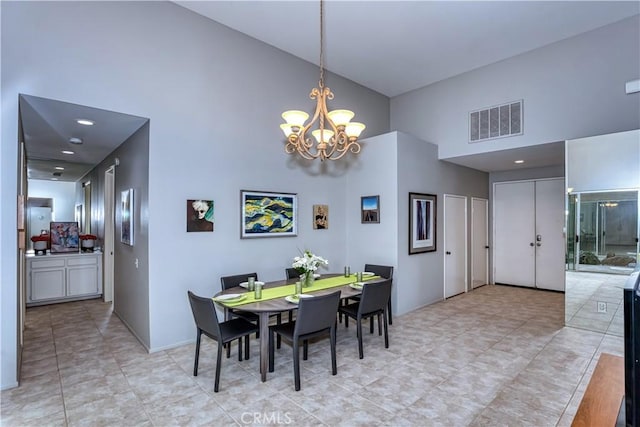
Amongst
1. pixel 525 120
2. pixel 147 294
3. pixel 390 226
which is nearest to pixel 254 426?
pixel 147 294

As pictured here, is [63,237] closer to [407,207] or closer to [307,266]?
[307,266]

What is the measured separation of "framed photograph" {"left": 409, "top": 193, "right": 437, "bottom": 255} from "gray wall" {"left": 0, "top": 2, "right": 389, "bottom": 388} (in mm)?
1543

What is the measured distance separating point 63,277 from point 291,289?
14.9 ft

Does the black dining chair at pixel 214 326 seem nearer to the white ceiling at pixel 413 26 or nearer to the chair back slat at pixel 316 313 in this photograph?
the chair back slat at pixel 316 313

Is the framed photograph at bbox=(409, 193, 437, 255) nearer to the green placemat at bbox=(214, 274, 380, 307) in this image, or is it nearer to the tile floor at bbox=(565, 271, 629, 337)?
the green placemat at bbox=(214, 274, 380, 307)

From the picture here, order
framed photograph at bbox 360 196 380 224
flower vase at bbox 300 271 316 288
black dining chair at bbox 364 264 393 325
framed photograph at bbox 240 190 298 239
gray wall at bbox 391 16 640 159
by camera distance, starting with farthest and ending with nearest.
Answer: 1. framed photograph at bbox 360 196 380 224
2. black dining chair at bbox 364 264 393 325
3. framed photograph at bbox 240 190 298 239
4. gray wall at bbox 391 16 640 159
5. flower vase at bbox 300 271 316 288

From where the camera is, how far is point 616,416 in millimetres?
1587

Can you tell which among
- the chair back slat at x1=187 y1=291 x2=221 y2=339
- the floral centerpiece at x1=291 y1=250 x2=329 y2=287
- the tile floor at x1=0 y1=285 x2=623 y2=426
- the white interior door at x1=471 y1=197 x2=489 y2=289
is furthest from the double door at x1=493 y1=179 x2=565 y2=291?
the chair back slat at x1=187 y1=291 x2=221 y2=339

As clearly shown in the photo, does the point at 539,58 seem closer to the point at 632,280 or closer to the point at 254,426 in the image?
the point at 632,280

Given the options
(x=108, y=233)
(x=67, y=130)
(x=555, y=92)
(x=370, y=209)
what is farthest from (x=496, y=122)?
(x=108, y=233)

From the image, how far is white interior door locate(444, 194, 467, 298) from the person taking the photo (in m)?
6.03

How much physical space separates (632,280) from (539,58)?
15.8ft

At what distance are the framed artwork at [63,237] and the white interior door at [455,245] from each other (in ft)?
22.8

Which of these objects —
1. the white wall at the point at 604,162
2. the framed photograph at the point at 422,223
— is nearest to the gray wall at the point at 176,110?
the framed photograph at the point at 422,223
